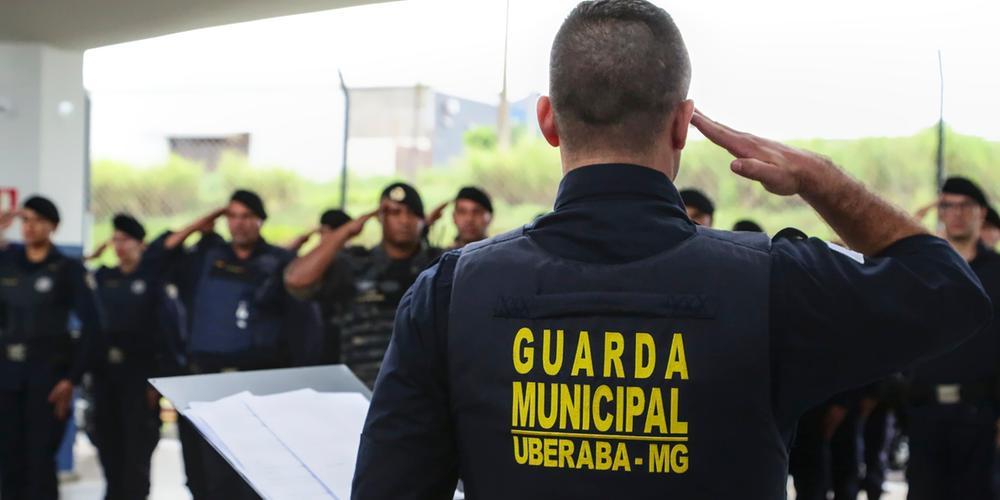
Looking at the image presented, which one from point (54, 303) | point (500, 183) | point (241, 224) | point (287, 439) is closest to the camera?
point (287, 439)

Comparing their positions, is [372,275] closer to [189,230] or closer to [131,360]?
[189,230]

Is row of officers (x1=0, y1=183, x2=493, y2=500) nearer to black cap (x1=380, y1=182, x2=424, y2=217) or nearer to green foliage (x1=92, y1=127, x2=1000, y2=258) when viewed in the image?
black cap (x1=380, y1=182, x2=424, y2=217)

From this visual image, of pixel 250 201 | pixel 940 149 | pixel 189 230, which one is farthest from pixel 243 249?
pixel 940 149

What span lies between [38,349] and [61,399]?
299 millimetres

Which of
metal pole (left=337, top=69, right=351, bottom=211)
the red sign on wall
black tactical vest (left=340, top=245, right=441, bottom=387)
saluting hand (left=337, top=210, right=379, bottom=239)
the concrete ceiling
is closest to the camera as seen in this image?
black tactical vest (left=340, top=245, right=441, bottom=387)

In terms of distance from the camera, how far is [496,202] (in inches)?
284

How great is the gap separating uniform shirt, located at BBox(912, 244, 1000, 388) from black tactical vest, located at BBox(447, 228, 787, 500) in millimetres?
3450

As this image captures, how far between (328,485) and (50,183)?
6.37 meters

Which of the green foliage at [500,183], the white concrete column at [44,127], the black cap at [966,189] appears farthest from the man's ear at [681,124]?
the white concrete column at [44,127]

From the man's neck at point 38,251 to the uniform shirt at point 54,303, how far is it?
24 millimetres

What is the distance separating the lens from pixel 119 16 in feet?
20.9

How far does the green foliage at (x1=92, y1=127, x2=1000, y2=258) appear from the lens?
5.71 metres

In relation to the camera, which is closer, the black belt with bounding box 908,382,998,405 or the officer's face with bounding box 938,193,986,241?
the black belt with bounding box 908,382,998,405

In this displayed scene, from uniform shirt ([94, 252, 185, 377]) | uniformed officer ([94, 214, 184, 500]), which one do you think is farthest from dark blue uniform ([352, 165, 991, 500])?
uniform shirt ([94, 252, 185, 377])
